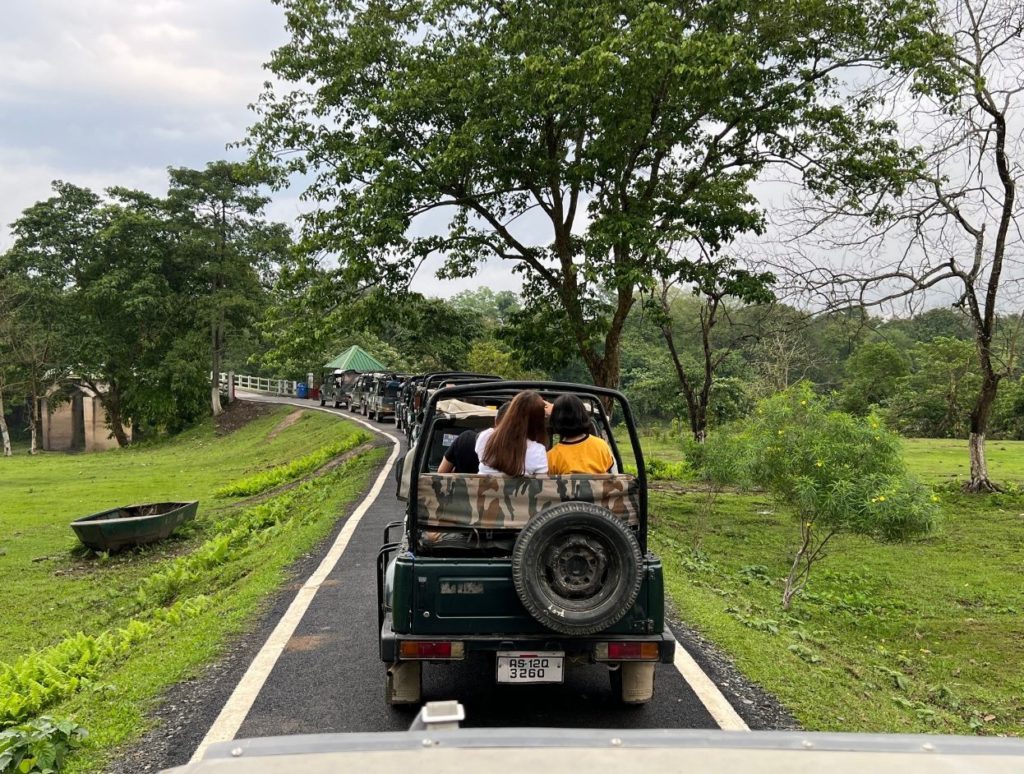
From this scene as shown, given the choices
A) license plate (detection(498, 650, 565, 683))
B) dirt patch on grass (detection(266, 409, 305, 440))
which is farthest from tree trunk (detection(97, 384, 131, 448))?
license plate (detection(498, 650, 565, 683))

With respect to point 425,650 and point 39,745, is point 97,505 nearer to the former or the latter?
point 39,745

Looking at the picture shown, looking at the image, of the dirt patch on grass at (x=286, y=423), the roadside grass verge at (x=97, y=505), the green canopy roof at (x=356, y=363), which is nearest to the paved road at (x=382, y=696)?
the roadside grass verge at (x=97, y=505)

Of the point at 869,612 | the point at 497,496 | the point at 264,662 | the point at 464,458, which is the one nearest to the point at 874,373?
the point at 869,612

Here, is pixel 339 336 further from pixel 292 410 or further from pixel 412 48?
pixel 292 410

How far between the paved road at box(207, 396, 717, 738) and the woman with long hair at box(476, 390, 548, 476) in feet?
4.90

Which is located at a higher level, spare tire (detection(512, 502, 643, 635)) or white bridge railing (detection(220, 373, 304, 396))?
white bridge railing (detection(220, 373, 304, 396))

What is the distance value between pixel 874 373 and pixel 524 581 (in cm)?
4927

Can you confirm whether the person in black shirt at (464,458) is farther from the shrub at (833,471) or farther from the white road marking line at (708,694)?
the shrub at (833,471)

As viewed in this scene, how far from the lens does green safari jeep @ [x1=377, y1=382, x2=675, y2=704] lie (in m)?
4.36

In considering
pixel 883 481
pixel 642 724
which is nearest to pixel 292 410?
pixel 883 481

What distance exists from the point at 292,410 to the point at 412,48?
30829 mm

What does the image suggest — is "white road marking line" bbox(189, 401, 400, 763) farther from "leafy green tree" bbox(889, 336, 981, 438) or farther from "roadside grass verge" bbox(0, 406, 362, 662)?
"leafy green tree" bbox(889, 336, 981, 438)

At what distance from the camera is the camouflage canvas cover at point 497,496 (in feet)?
15.8

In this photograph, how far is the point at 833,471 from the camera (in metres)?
11.1
